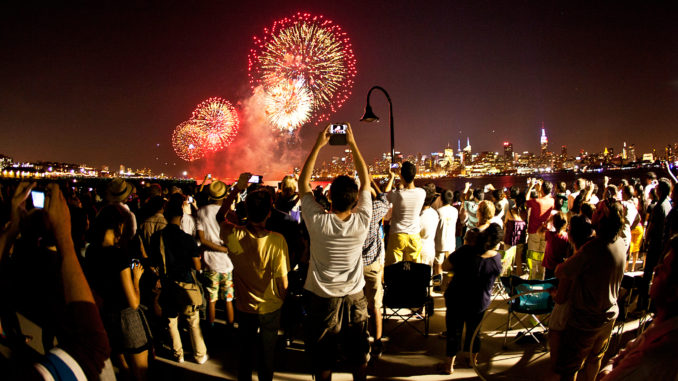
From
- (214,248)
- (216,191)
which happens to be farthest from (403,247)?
(216,191)

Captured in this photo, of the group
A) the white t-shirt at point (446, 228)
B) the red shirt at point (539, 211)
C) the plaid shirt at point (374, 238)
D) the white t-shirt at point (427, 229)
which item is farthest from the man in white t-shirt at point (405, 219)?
the red shirt at point (539, 211)

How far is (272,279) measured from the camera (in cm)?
324

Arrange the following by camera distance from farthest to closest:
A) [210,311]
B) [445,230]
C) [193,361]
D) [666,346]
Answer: [445,230], [210,311], [193,361], [666,346]

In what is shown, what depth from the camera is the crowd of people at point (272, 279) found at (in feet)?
4.77

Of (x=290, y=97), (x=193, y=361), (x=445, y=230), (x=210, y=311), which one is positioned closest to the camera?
(x=193, y=361)

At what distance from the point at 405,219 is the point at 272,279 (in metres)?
2.69

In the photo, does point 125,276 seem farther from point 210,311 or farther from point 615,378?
point 615,378

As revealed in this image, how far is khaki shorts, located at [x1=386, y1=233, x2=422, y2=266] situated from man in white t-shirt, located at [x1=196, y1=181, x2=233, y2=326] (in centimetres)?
268

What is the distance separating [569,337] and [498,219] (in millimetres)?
3285

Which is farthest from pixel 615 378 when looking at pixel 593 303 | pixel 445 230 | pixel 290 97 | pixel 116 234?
pixel 290 97

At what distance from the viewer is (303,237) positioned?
5.43 meters

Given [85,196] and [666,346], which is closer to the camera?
[666,346]

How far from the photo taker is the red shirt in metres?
6.49

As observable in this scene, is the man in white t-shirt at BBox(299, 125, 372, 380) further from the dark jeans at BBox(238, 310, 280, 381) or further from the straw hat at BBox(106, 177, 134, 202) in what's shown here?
the straw hat at BBox(106, 177, 134, 202)
